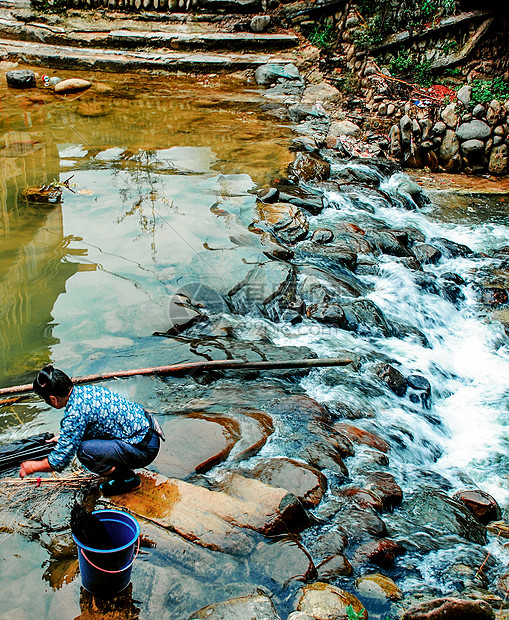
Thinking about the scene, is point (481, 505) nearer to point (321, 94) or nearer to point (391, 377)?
point (391, 377)

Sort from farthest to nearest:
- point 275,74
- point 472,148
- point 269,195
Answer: point 275,74, point 472,148, point 269,195

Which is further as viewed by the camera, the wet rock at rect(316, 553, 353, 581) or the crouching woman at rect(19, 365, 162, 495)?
the wet rock at rect(316, 553, 353, 581)

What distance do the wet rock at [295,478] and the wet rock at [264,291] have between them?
104 inches

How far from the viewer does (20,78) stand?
1330 centimetres

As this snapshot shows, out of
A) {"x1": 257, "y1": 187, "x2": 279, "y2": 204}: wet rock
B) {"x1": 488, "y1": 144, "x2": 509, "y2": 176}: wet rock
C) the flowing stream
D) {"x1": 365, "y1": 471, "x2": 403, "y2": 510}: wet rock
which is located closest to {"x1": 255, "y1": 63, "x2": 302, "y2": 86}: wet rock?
the flowing stream

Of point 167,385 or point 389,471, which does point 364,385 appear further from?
point 167,385

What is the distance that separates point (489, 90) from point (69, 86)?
33.5 feet

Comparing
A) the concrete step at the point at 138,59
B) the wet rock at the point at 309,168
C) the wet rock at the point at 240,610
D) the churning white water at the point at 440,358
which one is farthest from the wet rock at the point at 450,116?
the wet rock at the point at 240,610

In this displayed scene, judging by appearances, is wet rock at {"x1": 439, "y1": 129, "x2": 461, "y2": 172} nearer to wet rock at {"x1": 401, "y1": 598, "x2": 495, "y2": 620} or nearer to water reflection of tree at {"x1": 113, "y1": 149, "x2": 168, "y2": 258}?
water reflection of tree at {"x1": 113, "y1": 149, "x2": 168, "y2": 258}

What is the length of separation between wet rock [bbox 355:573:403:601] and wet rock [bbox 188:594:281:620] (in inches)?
27.1

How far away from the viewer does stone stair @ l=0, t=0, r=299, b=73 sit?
1495cm

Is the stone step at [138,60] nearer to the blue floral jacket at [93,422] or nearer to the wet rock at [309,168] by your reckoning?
the wet rock at [309,168]

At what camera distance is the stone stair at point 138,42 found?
14.9m

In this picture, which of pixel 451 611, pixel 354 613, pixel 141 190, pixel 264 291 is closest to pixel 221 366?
pixel 264 291
